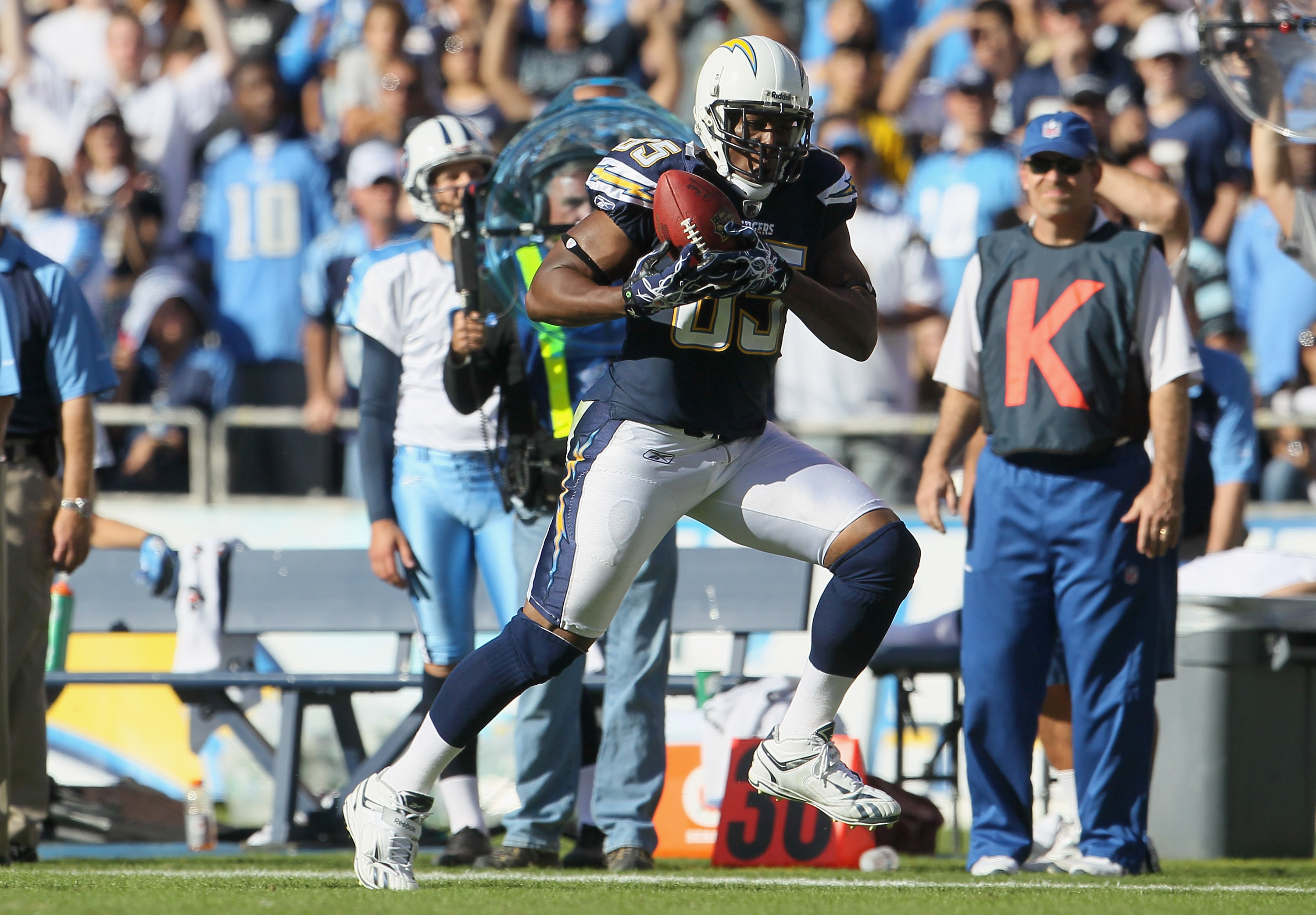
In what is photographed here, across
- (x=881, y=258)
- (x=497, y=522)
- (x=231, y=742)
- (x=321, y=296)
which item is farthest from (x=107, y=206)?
(x=497, y=522)

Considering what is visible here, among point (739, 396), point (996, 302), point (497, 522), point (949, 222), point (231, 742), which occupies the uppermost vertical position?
point (949, 222)

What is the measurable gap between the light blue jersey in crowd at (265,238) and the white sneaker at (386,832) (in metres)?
5.60

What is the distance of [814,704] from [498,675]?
0.77 m

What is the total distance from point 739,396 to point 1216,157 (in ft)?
18.1

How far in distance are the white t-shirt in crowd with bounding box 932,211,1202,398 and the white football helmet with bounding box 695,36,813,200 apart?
127 centimetres

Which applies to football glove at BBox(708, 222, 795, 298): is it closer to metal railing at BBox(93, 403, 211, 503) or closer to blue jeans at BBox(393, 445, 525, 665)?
Result: blue jeans at BBox(393, 445, 525, 665)

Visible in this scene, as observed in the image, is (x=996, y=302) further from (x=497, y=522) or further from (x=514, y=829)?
(x=514, y=829)

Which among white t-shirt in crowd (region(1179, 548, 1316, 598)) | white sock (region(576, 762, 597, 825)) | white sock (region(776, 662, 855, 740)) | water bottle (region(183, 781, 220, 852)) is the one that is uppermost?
white t-shirt in crowd (region(1179, 548, 1316, 598))

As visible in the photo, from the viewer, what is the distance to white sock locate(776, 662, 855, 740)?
425 cm

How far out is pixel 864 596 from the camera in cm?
415

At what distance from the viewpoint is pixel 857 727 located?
23.9ft

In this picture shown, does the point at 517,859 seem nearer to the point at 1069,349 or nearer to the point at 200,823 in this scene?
the point at 200,823

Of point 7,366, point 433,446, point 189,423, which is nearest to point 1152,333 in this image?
point 433,446

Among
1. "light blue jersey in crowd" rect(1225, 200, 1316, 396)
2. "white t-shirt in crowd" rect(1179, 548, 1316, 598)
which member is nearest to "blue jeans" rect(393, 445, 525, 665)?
"white t-shirt in crowd" rect(1179, 548, 1316, 598)
